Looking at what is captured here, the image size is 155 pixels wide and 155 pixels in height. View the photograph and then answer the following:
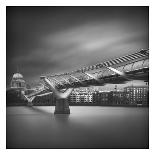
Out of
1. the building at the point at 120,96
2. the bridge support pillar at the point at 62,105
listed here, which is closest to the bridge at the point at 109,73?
the bridge support pillar at the point at 62,105

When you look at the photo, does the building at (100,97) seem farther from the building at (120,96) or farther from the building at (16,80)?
the building at (16,80)

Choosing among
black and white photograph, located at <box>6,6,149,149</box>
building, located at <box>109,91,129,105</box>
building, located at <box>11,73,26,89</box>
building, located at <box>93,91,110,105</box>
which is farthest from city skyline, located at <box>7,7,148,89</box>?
building, located at <box>109,91,129,105</box>

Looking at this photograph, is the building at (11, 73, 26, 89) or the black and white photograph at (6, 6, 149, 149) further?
the building at (11, 73, 26, 89)

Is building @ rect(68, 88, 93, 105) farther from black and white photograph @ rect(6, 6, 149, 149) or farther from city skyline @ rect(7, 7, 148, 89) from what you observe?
city skyline @ rect(7, 7, 148, 89)

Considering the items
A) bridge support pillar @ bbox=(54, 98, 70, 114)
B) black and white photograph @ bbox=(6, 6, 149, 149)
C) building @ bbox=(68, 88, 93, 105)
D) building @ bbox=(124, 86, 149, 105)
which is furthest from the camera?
bridge support pillar @ bbox=(54, 98, 70, 114)

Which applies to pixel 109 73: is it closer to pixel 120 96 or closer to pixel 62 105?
pixel 120 96

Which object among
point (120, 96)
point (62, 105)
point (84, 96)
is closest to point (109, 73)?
point (120, 96)
